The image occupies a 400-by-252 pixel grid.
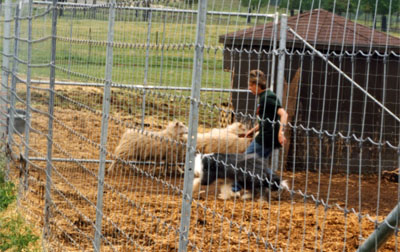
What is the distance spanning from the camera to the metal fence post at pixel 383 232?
3.06m

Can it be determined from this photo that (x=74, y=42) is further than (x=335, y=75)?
No

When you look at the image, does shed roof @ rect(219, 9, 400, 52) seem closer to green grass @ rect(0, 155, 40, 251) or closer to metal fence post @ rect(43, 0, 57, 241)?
metal fence post @ rect(43, 0, 57, 241)

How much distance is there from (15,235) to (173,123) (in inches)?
83.9

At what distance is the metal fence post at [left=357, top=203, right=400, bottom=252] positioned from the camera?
306cm

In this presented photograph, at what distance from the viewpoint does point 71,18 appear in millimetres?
7469

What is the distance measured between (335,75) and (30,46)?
536 centimetres

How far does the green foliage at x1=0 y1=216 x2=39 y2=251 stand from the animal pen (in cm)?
19

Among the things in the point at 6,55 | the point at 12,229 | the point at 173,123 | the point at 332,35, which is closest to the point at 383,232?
the point at 173,123

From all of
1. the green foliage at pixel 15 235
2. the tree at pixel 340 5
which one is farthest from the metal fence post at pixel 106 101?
the green foliage at pixel 15 235

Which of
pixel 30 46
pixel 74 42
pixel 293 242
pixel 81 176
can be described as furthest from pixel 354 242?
pixel 30 46

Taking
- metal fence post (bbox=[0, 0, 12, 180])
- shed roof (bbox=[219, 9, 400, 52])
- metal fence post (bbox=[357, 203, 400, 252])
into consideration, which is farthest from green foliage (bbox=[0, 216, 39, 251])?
metal fence post (bbox=[357, 203, 400, 252])

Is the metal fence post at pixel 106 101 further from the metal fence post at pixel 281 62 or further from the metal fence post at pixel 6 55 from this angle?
the metal fence post at pixel 281 62

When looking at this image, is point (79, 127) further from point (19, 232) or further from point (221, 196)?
point (221, 196)

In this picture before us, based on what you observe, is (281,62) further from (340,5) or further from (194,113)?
(194,113)
